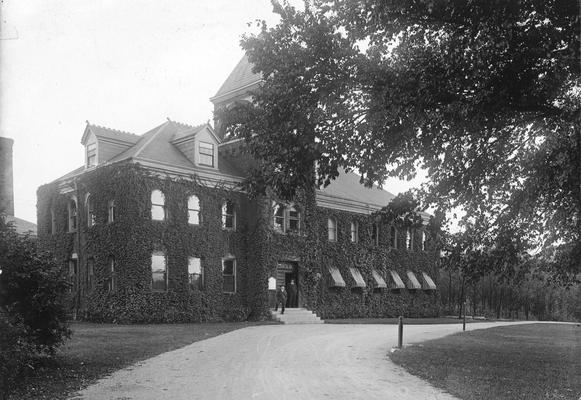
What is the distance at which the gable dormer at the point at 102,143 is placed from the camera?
29000mm

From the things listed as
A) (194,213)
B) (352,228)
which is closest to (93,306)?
(194,213)

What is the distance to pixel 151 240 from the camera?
26.9 m

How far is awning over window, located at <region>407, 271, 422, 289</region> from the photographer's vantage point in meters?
40.2

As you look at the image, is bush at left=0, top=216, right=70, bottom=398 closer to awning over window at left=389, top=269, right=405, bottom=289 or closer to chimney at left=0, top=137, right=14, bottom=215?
chimney at left=0, top=137, right=14, bottom=215

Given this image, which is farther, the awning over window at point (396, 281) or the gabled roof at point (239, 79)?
the awning over window at point (396, 281)

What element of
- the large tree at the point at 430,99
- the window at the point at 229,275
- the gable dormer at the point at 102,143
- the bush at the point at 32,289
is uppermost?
the gable dormer at the point at 102,143

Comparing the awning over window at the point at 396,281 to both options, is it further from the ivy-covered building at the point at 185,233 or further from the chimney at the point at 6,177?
the chimney at the point at 6,177

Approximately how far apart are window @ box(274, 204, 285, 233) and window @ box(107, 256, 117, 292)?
8.13 metres

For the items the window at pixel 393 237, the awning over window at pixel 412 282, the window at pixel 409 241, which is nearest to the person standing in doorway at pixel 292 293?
the window at pixel 393 237

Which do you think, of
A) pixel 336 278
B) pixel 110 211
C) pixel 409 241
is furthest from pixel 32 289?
pixel 409 241

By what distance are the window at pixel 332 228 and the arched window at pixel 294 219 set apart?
144 inches

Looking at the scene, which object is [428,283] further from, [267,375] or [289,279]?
[267,375]

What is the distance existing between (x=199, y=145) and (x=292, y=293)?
28.6ft

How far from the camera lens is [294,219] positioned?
106 ft
